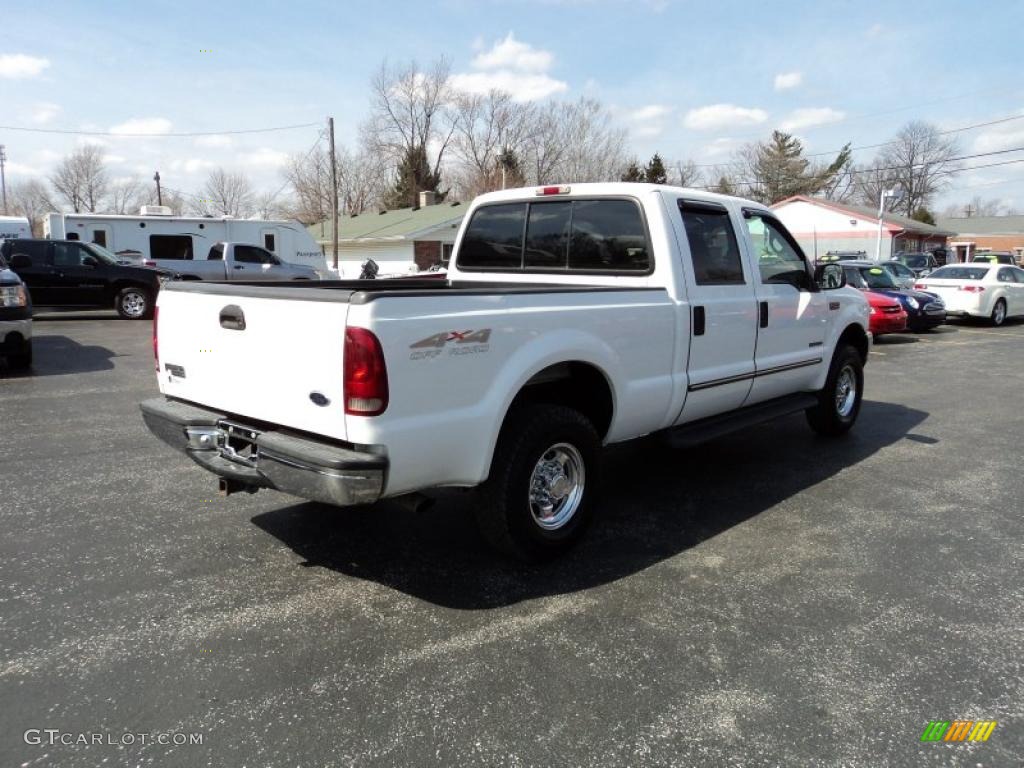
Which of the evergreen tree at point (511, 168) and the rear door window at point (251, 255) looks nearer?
the rear door window at point (251, 255)

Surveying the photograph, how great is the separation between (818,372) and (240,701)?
16.9 feet

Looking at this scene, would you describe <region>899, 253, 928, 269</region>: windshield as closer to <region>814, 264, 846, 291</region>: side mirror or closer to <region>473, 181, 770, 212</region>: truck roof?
<region>814, 264, 846, 291</region>: side mirror

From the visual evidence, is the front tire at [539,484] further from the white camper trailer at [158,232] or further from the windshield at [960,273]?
the white camper trailer at [158,232]

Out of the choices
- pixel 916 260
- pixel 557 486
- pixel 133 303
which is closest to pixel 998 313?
pixel 916 260

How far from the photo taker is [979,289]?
17.8 m

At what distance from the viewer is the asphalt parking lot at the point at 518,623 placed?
252 centimetres

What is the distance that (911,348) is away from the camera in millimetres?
13805

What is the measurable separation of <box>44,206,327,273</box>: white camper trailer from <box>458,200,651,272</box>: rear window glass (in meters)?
20.3

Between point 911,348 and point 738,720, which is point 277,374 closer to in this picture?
point 738,720

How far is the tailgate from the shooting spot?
3025 millimetres

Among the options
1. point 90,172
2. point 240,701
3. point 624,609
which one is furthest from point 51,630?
point 90,172

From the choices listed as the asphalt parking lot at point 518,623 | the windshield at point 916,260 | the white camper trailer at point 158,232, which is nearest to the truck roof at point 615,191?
the asphalt parking lot at point 518,623

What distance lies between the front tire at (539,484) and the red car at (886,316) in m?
12.3

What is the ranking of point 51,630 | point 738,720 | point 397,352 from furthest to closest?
point 51,630 < point 397,352 < point 738,720
